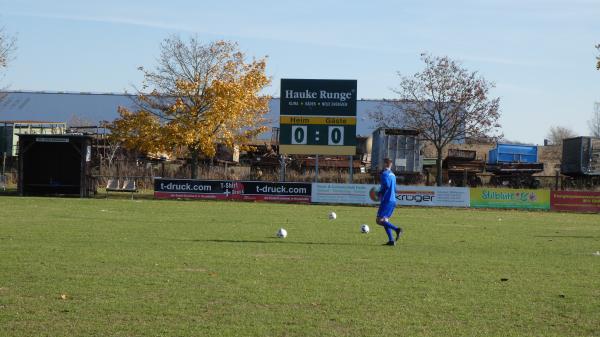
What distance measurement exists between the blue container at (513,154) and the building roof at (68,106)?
76.1 ft

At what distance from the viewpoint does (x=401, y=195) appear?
125 feet

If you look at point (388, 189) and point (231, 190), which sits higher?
point (388, 189)

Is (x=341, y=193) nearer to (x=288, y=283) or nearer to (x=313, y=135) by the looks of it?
(x=313, y=135)

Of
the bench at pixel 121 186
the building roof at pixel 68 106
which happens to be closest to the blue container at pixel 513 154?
the building roof at pixel 68 106

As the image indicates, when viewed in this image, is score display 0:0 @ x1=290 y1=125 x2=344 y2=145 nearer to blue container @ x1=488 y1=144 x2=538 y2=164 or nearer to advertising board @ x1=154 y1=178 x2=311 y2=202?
advertising board @ x1=154 y1=178 x2=311 y2=202

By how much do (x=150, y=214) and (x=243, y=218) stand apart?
361 centimetres

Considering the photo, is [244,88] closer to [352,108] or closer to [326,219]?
[352,108]

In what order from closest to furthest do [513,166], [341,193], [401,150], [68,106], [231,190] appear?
[341,193] < [231,190] < [401,150] < [513,166] < [68,106]

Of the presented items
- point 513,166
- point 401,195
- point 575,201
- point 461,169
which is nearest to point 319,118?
point 401,195

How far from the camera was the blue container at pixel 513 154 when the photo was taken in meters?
56.6

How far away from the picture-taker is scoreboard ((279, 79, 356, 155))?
133ft

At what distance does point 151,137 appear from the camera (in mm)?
45219

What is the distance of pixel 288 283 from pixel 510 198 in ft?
96.3

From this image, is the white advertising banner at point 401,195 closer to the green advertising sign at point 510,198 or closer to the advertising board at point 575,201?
the green advertising sign at point 510,198
